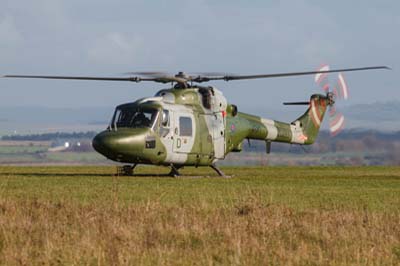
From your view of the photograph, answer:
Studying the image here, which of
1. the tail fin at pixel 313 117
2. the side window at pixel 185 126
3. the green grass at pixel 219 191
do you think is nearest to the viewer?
the green grass at pixel 219 191

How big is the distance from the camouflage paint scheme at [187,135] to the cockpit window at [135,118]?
157 mm

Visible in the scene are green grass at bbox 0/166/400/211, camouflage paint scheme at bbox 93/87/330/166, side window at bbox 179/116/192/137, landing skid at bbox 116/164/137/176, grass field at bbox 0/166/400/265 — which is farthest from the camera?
landing skid at bbox 116/164/137/176

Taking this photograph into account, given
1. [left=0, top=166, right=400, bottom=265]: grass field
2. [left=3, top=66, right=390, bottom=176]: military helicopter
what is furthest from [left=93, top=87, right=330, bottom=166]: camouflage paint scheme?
[left=0, top=166, right=400, bottom=265]: grass field

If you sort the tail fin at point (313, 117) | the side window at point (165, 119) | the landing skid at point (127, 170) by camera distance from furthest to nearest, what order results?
1. the tail fin at point (313, 117)
2. the landing skid at point (127, 170)
3. the side window at point (165, 119)

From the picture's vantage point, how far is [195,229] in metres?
17.1

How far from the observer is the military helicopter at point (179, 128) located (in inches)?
1415

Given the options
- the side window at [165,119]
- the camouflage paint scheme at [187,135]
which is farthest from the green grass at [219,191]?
the side window at [165,119]

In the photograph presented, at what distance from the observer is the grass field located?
14.5 meters

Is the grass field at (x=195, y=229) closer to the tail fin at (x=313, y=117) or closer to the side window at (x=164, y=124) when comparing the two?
the side window at (x=164, y=124)

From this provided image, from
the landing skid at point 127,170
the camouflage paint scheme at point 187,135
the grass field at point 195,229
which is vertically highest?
the camouflage paint scheme at point 187,135

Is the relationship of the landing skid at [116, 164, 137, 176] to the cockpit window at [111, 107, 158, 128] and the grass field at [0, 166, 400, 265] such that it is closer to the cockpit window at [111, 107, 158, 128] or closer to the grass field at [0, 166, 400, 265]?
the cockpit window at [111, 107, 158, 128]

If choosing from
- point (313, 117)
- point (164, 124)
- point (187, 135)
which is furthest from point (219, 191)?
point (313, 117)

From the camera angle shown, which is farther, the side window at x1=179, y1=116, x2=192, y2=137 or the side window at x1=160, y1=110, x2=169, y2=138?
the side window at x1=179, y1=116, x2=192, y2=137

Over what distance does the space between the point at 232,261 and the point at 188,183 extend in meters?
18.4
